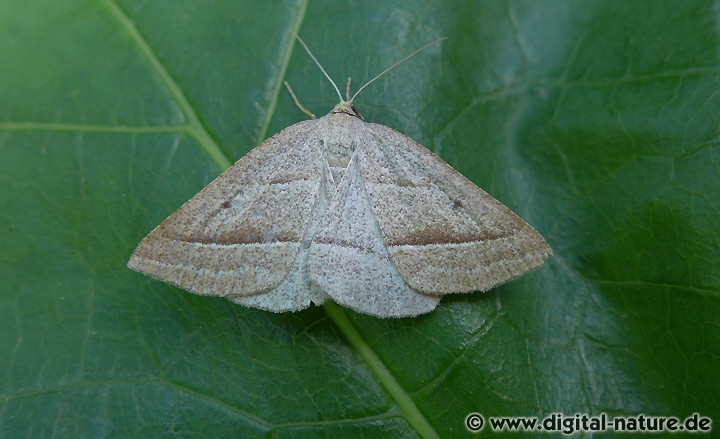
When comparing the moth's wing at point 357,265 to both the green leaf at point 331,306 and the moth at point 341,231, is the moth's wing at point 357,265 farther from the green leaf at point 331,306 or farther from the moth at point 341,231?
the green leaf at point 331,306

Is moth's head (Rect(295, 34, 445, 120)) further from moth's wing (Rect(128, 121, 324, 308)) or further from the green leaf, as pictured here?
moth's wing (Rect(128, 121, 324, 308))

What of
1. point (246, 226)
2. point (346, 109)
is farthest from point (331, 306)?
point (346, 109)

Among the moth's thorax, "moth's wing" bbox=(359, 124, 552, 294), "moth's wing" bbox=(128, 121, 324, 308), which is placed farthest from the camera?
the moth's thorax

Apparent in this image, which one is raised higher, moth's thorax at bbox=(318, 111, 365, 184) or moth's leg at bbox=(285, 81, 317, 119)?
moth's leg at bbox=(285, 81, 317, 119)

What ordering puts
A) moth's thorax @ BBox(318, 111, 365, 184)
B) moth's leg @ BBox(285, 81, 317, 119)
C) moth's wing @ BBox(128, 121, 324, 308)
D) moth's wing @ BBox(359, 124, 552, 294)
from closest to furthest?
moth's wing @ BBox(128, 121, 324, 308)
moth's wing @ BBox(359, 124, 552, 294)
moth's thorax @ BBox(318, 111, 365, 184)
moth's leg @ BBox(285, 81, 317, 119)

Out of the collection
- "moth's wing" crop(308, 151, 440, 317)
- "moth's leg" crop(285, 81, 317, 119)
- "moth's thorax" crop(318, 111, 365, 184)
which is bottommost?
"moth's wing" crop(308, 151, 440, 317)

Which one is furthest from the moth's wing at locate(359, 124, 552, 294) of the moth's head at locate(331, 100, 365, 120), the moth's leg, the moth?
the moth's leg

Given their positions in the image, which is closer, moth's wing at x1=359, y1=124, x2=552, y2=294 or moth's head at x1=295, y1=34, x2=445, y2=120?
moth's wing at x1=359, y1=124, x2=552, y2=294

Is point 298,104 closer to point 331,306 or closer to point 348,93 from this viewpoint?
point 348,93
